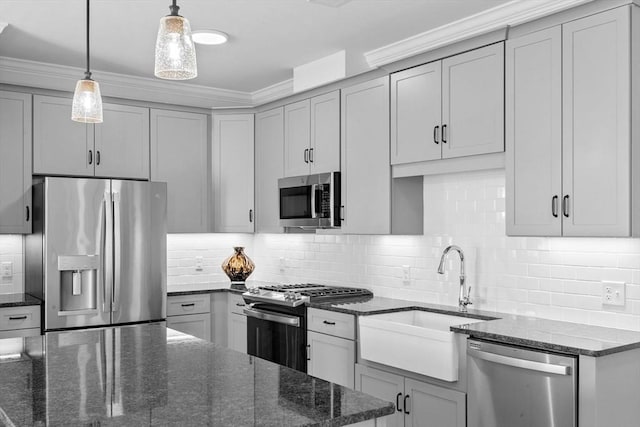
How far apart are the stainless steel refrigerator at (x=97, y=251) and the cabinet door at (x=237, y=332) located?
23.4 inches

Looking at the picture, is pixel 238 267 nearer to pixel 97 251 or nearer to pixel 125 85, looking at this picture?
pixel 97 251

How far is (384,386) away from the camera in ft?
11.6

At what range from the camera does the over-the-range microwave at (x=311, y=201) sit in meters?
4.41

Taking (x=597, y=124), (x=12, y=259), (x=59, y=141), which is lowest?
(x=12, y=259)

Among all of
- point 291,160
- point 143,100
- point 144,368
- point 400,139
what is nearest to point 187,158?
point 143,100

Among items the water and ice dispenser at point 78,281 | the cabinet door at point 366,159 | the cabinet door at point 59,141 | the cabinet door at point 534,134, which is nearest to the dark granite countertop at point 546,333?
the cabinet door at point 534,134

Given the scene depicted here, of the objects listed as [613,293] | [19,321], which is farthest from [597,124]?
[19,321]

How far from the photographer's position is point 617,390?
2.65 metres

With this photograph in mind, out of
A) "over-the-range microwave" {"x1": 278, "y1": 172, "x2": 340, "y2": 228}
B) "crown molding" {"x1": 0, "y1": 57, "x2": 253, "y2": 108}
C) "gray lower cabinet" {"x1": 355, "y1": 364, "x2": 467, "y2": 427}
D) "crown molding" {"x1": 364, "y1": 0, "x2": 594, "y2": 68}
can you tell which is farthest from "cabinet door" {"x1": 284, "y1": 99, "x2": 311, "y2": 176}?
"gray lower cabinet" {"x1": 355, "y1": 364, "x2": 467, "y2": 427}

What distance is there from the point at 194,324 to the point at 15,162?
1805 millimetres

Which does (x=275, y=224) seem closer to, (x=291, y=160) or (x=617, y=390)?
(x=291, y=160)

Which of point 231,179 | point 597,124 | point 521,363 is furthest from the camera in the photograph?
point 231,179

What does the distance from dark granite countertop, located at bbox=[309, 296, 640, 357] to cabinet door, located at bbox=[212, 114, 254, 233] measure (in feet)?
6.21

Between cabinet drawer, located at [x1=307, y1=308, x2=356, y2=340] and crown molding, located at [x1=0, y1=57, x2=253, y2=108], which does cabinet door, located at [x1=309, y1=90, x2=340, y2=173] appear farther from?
cabinet drawer, located at [x1=307, y1=308, x2=356, y2=340]
